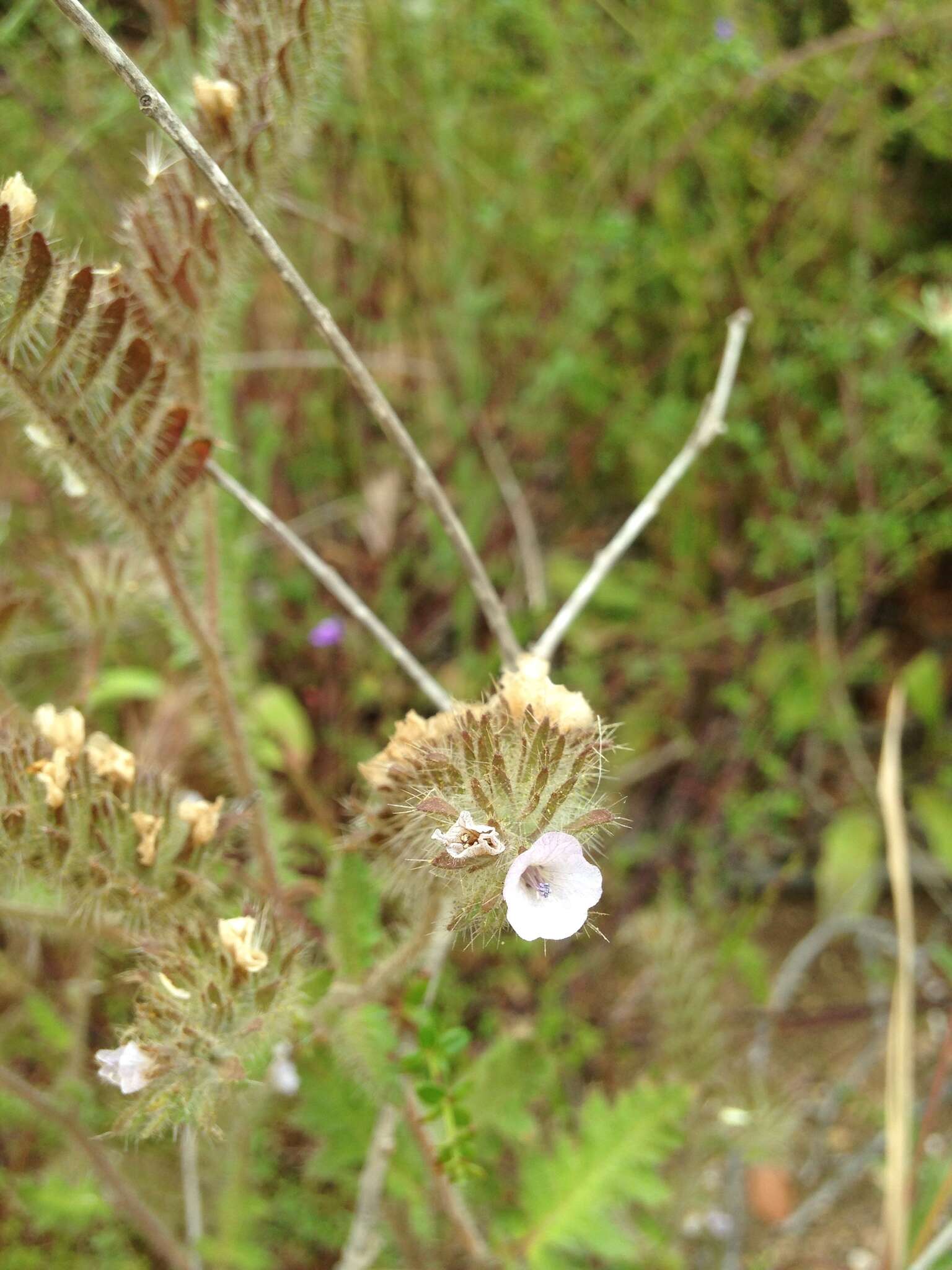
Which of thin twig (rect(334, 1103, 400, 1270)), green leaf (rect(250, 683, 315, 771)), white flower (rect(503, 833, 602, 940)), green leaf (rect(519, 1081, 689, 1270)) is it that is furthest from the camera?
green leaf (rect(250, 683, 315, 771))

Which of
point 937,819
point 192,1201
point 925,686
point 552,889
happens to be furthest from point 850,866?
point 552,889

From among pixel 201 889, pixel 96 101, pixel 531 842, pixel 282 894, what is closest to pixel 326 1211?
pixel 282 894

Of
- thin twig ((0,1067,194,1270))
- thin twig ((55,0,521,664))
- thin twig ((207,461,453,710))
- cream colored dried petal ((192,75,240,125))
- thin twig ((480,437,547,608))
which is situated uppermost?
thin twig ((480,437,547,608))

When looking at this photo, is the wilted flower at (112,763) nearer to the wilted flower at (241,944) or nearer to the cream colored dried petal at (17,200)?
the wilted flower at (241,944)

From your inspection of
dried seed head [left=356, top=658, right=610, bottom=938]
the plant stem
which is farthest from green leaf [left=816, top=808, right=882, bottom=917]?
dried seed head [left=356, top=658, right=610, bottom=938]

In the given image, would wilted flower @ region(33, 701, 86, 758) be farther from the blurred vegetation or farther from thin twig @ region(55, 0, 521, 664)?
the blurred vegetation

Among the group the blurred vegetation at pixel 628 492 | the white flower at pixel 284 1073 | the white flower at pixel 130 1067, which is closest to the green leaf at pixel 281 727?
the blurred vegetation at pixel 628 492

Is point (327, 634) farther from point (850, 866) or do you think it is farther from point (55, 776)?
point (850, 866)
